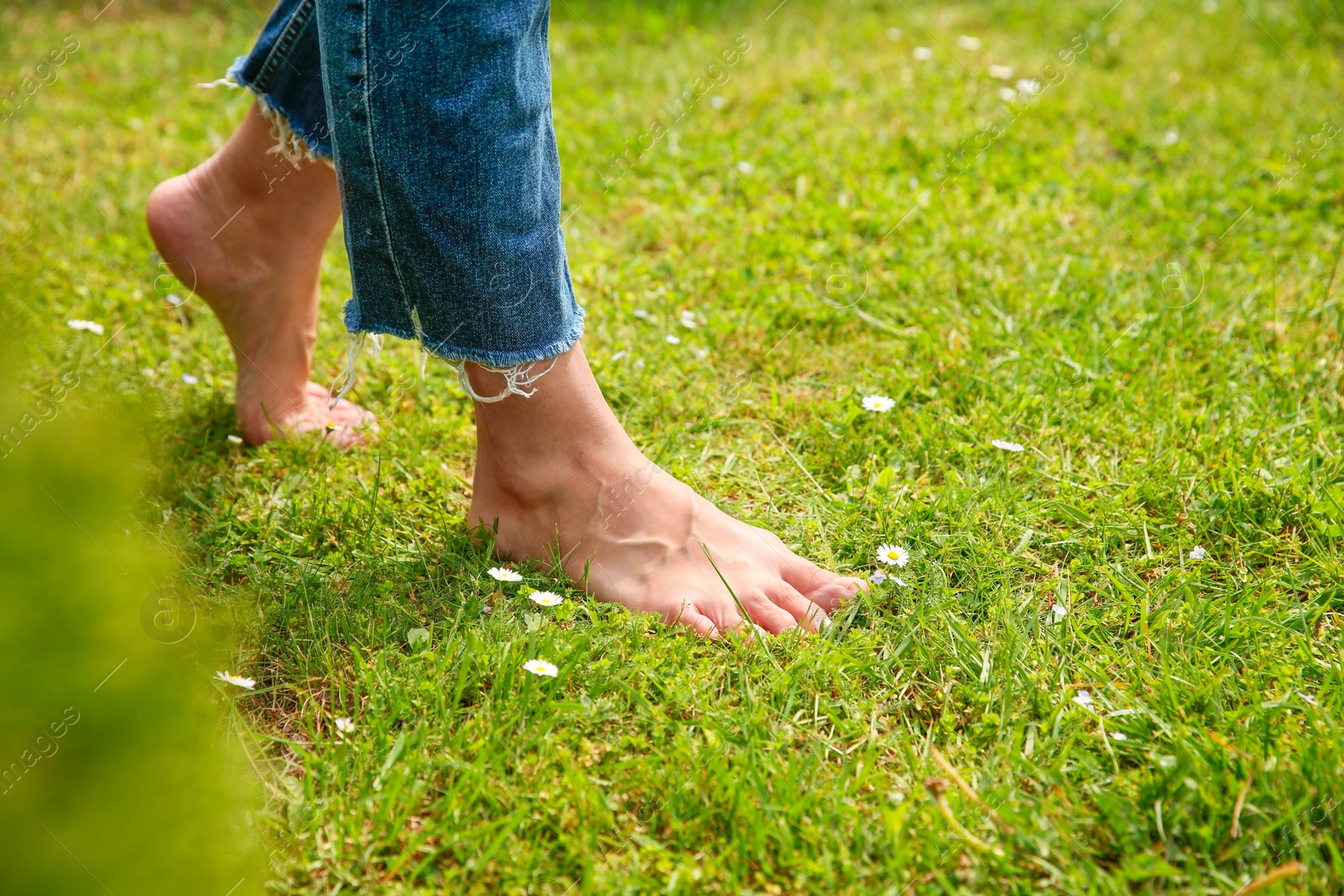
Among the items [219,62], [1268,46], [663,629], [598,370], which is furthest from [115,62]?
[1268,46]

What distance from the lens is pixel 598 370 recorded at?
7.46 feet

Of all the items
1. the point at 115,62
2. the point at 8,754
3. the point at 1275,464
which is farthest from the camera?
the point at 115,62

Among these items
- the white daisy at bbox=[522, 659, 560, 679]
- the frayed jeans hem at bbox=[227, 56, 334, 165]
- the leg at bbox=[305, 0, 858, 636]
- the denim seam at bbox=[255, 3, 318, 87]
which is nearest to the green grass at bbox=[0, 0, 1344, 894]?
the white daisy at bbox=[522, 659, 560, 679]

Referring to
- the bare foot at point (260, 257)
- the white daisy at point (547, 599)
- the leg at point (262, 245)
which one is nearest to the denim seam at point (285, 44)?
the leg at point (262, 245)

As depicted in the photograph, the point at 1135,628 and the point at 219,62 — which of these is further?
the point at 219,62

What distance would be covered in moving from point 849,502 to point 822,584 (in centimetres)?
28

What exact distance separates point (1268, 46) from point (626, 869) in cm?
464

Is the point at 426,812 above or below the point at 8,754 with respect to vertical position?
below

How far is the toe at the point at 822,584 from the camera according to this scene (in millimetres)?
1623

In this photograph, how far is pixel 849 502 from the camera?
6.16 feet

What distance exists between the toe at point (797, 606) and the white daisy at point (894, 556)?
178mm

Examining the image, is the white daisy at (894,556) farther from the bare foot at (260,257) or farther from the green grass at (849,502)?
the bare foot at (260,257)

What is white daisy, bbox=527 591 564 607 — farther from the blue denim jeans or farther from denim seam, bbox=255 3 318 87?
denim seam, bbox=255 3 318 87

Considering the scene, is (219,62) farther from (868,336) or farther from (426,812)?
(426,812)
